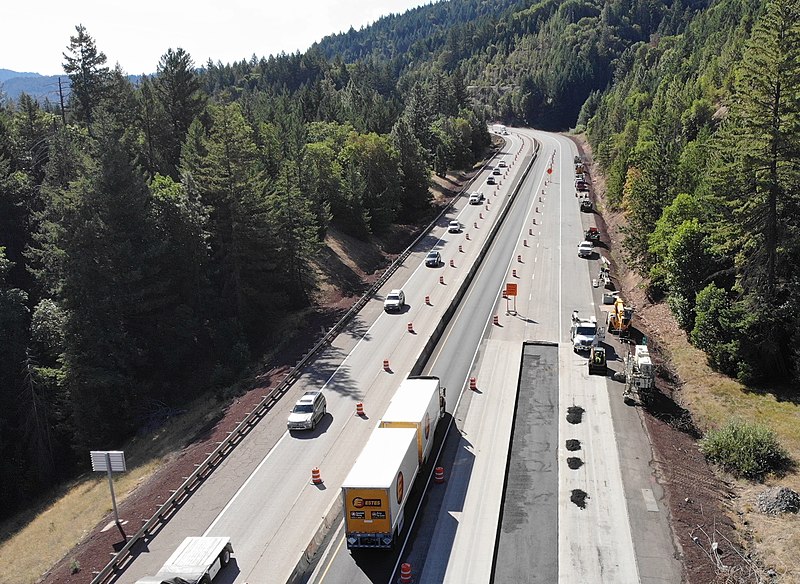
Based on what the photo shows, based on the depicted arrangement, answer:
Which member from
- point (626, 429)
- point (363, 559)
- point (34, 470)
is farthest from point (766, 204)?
point (34, 470)

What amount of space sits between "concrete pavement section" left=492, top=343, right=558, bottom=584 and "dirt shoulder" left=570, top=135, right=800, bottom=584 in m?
5.31

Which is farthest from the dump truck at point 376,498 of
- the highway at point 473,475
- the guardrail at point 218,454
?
the guardrail at point 218,454

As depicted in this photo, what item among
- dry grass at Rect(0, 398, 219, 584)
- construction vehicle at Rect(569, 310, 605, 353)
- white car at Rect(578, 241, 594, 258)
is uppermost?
white car at Rect(578, 241, 594, 258)

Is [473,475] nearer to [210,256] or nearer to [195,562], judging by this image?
[195,562]

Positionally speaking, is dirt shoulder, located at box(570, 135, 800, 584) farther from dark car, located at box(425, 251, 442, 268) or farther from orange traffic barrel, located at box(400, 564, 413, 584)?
dark car, located at box(425, 251, 442, 268)

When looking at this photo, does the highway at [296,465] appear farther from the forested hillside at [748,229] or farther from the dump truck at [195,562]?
the forested hillside at [748,229]

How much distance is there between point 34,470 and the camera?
46.0m

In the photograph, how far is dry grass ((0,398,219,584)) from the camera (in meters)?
30.4

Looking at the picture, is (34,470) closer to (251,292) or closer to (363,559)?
(251,292)

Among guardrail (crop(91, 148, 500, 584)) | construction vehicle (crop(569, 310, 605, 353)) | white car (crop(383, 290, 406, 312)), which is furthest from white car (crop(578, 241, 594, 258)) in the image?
guardrail (crop(91, 148, 500, 584))

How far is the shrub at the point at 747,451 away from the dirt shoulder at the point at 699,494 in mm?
730

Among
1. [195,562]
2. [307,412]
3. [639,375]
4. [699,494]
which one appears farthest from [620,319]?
[195,562]

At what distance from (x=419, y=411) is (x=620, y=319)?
24807 millimetres

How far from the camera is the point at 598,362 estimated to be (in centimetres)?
4234
